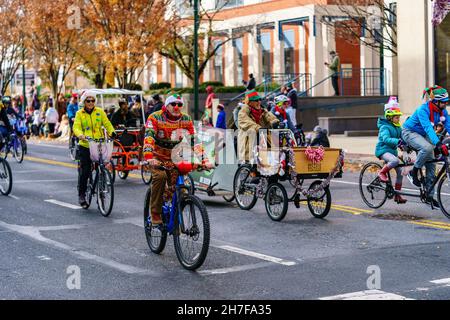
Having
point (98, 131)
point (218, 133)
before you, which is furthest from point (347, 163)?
point (98, 131)

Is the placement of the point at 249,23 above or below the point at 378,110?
above

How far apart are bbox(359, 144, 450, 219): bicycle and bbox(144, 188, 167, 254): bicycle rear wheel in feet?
13.9

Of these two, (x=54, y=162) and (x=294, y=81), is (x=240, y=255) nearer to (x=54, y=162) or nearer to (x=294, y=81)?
(x=54, y=162)

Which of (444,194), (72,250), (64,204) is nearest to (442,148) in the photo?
(444,194)

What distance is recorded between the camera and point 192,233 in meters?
8.98

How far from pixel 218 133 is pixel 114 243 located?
13.8 ft

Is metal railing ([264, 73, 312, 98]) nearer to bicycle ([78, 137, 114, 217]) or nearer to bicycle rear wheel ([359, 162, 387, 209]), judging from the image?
bicycle rear wheel ([359, 162, 387, 209])

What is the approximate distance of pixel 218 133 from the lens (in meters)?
14.5

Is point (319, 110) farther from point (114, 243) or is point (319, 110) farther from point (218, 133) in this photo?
point (114, 243)

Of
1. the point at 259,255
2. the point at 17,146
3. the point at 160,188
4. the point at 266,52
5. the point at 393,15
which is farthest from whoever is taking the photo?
the point at 266,52

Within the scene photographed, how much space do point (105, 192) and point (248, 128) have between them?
2461mm

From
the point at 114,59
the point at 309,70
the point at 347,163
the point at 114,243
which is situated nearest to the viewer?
the point at 114,243
